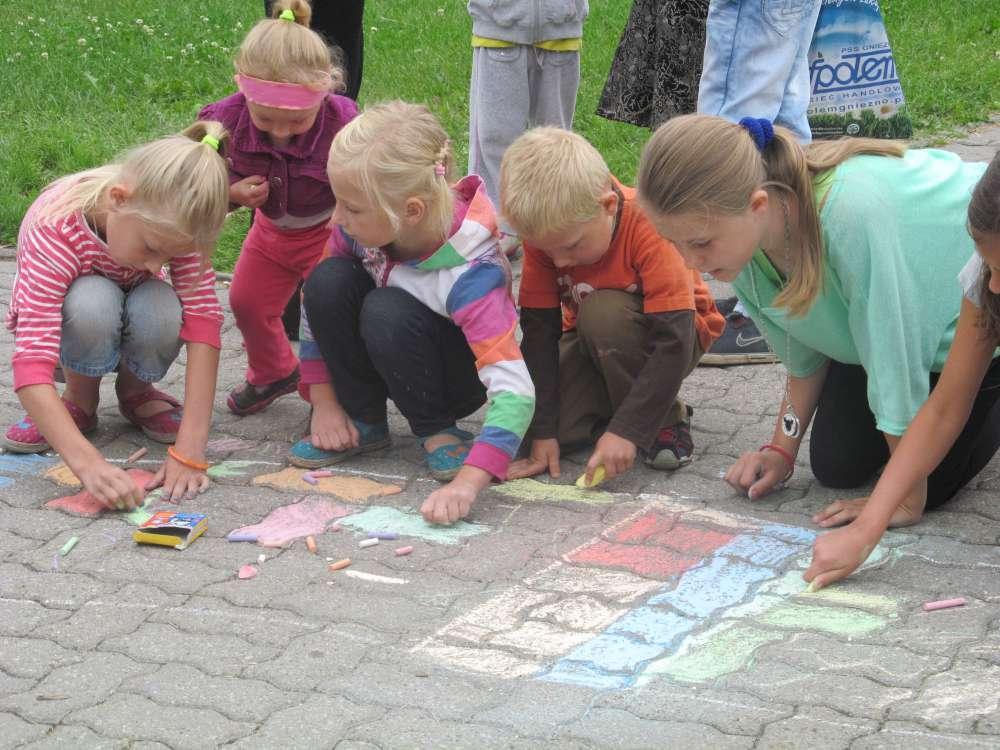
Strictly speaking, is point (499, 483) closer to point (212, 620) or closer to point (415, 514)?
point (415, 514)

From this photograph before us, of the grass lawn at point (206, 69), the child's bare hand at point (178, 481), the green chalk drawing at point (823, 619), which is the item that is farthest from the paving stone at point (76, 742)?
the grass lawn at point (206, 69)

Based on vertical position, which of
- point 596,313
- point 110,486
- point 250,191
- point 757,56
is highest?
point 757,56

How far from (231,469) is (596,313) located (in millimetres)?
1097

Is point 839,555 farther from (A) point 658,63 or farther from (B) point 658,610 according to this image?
(A) point 658,63

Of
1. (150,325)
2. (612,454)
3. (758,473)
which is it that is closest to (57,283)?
(150,325)

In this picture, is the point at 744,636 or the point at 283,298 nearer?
the point at 744,636

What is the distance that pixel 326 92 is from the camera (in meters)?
3.84

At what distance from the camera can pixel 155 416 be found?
12.9 feet

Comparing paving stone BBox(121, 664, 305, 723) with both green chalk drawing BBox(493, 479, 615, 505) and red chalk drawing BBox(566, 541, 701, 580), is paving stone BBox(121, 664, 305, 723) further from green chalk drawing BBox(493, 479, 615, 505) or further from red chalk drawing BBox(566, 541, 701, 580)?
green chalk drawing BBox(493, 479, 615, 505)

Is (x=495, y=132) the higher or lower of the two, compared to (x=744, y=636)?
higher

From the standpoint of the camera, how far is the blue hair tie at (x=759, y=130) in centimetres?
296

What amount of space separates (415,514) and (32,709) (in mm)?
1130

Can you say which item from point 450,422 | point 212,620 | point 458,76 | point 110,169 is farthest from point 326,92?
point 458,76

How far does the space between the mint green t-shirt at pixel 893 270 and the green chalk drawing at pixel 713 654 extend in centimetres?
62
